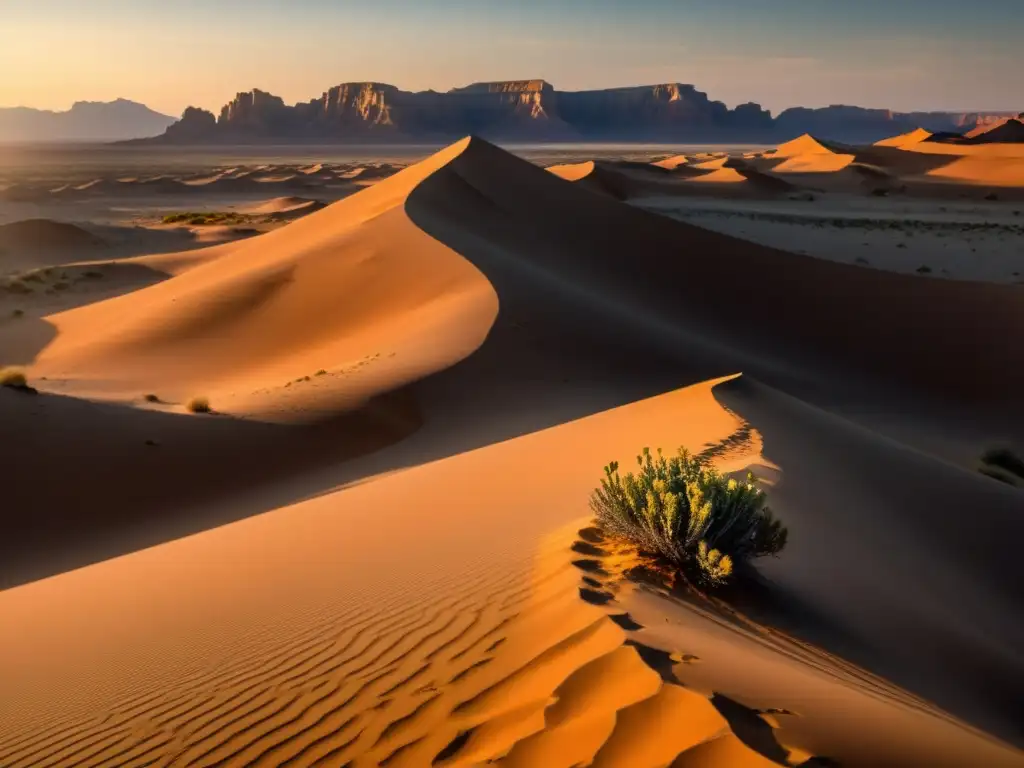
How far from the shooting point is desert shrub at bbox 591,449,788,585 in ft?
15.1

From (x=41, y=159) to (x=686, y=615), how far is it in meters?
164

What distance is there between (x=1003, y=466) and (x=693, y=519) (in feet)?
30.1

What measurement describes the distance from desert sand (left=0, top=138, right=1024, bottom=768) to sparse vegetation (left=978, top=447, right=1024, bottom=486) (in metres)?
0.85

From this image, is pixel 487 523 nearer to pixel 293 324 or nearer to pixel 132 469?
pixel 132 469

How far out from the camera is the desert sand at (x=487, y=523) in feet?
10.8

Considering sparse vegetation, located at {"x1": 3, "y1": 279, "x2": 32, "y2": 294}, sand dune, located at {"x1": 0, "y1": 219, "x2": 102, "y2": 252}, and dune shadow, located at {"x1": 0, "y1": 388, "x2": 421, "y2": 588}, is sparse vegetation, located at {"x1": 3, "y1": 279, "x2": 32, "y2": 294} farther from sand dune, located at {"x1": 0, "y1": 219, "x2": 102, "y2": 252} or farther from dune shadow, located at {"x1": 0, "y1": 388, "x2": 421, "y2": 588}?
dune shadow, located at {"x1": 0, "y1": 388, "x2": 421, "y2": 588}

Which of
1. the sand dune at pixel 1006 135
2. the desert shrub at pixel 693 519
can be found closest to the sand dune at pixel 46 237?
the desert shrub at pixel 693 519

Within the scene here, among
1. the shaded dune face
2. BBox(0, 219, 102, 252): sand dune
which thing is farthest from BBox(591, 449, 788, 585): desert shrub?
BBox(0, 219, 102, 252): sand dune

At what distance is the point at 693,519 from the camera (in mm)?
4578

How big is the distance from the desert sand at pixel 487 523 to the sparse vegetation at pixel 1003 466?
0.85 meters

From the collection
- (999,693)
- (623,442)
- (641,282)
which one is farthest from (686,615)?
(641,282)

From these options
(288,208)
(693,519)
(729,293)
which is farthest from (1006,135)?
(693,519)

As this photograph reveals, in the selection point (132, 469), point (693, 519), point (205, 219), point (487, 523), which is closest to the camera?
point (693, 519)

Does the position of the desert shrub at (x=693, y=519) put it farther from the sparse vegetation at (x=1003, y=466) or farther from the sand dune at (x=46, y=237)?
the sand dune at (x=46, y=237)
